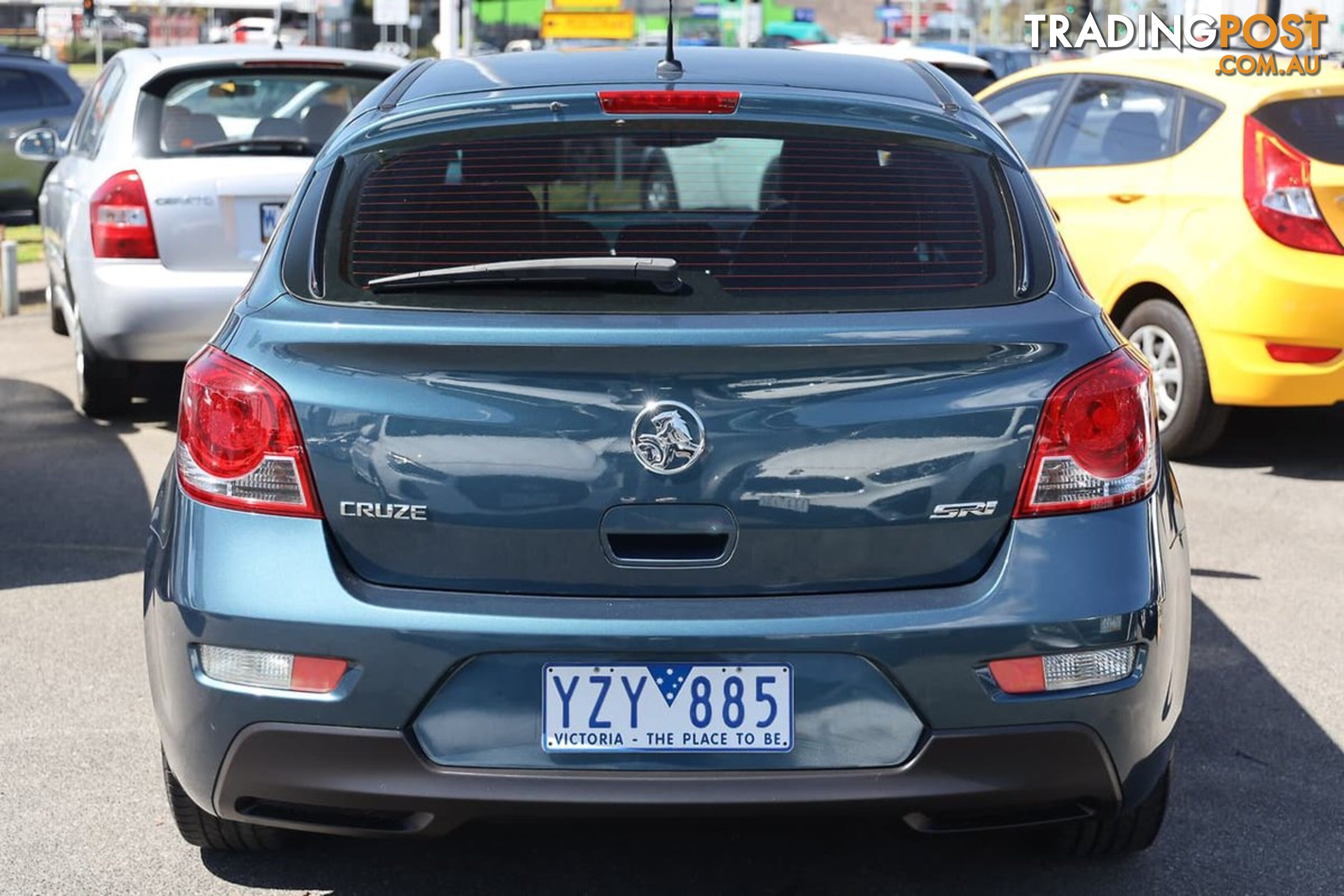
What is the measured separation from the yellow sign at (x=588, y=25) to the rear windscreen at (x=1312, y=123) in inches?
1181

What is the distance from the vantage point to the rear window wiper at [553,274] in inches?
120

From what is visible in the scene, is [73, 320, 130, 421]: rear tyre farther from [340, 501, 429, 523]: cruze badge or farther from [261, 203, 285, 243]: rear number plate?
[340, 501, 429, 523]: cruze badge

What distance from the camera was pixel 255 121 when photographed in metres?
8.62

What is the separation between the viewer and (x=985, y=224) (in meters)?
3.26

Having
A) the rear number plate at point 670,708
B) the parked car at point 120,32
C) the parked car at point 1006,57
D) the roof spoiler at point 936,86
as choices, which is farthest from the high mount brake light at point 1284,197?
the parked car at point 120,32

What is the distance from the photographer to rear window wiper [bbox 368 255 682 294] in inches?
120

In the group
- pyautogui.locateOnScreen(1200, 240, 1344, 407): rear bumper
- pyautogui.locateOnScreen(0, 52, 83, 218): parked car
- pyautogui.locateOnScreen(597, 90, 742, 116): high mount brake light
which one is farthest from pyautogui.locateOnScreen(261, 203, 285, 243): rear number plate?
pyautogui.locateOnScreen(0, 52, 83, 218): parked car

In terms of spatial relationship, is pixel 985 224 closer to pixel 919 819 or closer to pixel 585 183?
pixel 585 183

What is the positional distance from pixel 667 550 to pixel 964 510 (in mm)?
480

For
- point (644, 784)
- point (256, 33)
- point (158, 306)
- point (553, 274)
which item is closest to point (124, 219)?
point (158, 306)

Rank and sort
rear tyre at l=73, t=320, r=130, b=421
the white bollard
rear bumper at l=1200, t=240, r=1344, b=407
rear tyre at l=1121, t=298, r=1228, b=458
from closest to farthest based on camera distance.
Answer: rear bumper at l=1200, t=240, r=1344, b=407 → rear tyre at l=1121, t=298, r=1228, b=458 → rear tyre at l=73, t=320, r=130, b=421 → the white bollard

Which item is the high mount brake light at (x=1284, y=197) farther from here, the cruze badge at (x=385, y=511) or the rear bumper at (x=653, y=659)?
the cruze badge at (x=385, y=511)

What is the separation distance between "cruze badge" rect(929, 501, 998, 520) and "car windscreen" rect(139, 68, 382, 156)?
5.17 metres

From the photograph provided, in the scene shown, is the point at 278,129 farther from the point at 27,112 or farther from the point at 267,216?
the point at 27,112
